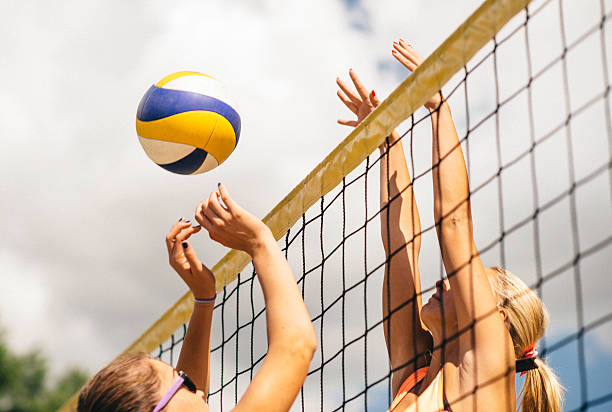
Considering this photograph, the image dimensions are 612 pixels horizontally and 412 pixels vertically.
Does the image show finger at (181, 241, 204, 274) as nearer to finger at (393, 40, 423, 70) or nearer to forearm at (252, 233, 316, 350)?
forearm at (252, 233, 316, 350)

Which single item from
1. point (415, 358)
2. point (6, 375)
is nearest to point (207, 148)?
point (415, 358)

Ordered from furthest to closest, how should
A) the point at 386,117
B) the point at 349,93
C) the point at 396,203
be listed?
the point at 349,93 < the point at 396,203 < the point at 386,117

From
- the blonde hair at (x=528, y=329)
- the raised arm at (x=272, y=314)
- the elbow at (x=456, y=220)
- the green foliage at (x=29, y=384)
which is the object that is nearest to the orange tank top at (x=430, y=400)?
the blonde hair at (x=528, y=329)

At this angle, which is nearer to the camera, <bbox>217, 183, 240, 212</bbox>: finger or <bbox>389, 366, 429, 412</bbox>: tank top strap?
<bbox>217, 183, 240, 212</bbox>: finger

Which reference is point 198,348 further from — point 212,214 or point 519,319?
point 519,319

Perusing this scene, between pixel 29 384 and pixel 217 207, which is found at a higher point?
pixel 29 384

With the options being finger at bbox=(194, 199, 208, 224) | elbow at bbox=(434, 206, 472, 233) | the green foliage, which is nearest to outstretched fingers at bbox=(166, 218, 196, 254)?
finger at bbox=(194, 199, 208, 224)

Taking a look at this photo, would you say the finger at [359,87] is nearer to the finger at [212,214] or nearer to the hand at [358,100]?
the hand at [358,100]

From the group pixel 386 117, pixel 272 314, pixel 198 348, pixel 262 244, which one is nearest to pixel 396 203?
pixel 386 117

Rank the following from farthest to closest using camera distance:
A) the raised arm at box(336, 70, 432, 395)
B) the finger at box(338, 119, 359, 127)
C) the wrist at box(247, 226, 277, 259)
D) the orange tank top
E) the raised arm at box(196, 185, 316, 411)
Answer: the finger at box(338, 119, 359, 127) → the raised arm at box(336, 70, 432, 395) → the orange tank top → the wrist at box(247, 226, 277, 259) → the raised arm at box(196, 185, 316, 411)

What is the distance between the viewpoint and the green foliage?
26.8 m

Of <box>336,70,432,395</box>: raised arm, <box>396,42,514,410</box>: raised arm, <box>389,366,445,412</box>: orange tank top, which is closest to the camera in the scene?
<box>396,42,514,410</box>: raised arm

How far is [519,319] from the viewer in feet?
8.55

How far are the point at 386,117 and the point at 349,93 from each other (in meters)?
0.47
